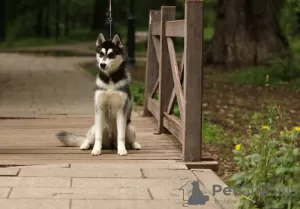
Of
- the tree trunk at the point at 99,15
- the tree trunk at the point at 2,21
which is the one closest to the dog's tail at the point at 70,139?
the tree trunk at the point at 2,21

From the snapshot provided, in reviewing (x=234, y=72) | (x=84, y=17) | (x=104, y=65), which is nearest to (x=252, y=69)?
(x=234, y=72)

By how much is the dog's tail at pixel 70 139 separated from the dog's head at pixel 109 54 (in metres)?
0.90

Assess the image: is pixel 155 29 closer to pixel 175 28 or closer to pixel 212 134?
pixel 212 134

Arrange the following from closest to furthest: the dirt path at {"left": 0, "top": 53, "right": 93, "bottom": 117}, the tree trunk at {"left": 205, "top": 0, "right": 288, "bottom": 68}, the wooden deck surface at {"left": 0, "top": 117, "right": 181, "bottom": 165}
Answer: the wooden deck surface at {"left": 0, "top": 117, "right": 181, "bottom": 165} → the dirt path at {"left": 0, "top": 53, "right": 93, "bottom": 117} → the tree trunk at {"left": 205, "top": 0, "right": 288, "bottom": 68}

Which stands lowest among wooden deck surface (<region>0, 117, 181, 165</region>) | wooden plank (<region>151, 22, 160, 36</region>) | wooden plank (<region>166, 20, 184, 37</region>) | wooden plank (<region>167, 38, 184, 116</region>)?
wooden deck surface (<region>0, 117, 181, 165</region>)

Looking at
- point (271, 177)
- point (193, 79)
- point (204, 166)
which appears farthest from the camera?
point (193, 79)

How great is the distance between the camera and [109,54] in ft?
25.0

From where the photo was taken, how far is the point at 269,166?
502cm

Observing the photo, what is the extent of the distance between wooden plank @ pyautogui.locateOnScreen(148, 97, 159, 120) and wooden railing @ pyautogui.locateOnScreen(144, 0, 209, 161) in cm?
25

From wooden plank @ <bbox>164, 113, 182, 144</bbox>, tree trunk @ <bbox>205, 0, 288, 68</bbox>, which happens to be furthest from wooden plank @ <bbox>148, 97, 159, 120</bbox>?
tree trunk @ <bbox>205, 0, 288, 68</bbox>

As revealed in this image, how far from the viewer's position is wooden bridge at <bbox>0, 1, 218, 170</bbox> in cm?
717

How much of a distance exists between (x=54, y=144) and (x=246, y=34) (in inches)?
471

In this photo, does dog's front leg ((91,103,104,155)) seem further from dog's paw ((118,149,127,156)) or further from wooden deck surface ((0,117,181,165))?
dog's paw ((118,149,127,156))

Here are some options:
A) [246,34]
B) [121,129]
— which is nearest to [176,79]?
[121,129]
